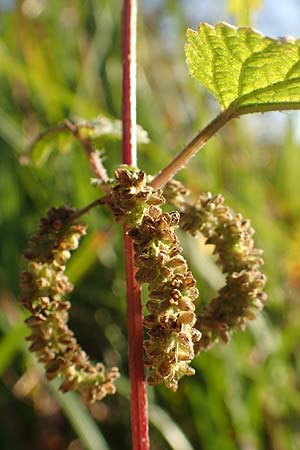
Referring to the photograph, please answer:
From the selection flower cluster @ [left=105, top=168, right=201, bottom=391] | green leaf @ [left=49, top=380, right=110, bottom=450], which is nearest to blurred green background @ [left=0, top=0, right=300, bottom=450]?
green leaf @ [left=49, top=380, right=110, bottom=450]

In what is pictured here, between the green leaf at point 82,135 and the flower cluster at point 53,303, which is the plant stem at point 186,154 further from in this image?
the green leaf at point 82,135

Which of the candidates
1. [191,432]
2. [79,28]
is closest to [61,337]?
[191,432]

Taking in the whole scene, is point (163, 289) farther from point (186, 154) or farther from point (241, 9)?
point (241, 9)

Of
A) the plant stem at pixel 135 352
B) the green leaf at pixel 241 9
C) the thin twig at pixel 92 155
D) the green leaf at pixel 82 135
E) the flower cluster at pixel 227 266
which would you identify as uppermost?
the green leaf at pixel 241 9

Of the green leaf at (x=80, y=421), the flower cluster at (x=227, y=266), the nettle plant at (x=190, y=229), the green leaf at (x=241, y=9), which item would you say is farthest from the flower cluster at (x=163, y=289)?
the green leaf at (x=80, y=421)

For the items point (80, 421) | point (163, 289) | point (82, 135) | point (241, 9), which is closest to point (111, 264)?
point (80, 421)
